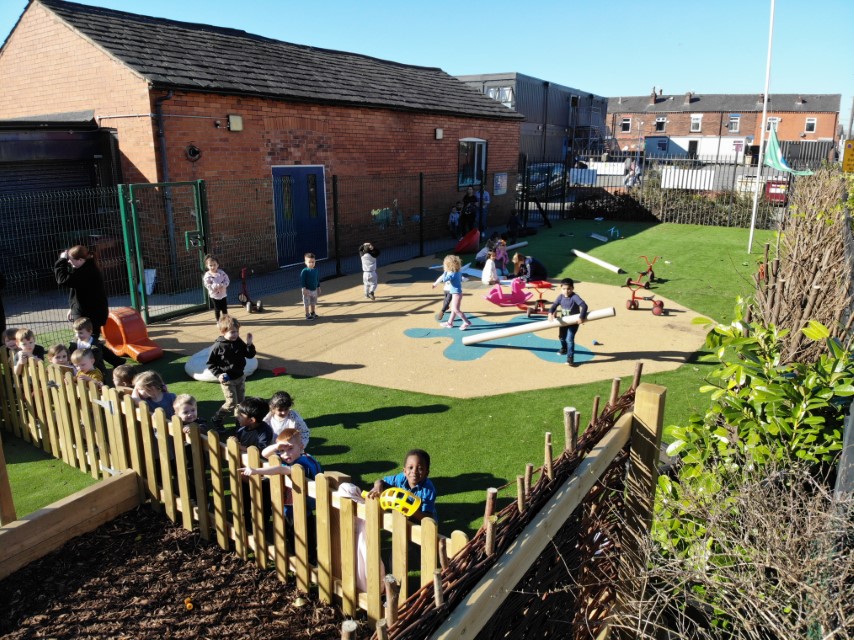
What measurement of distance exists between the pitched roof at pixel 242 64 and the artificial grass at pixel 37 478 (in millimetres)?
8695

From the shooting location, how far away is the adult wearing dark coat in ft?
28.6

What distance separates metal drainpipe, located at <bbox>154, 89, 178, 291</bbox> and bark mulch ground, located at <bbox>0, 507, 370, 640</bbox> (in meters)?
9.33

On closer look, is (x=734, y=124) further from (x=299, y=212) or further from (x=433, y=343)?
(x=433, y=343)

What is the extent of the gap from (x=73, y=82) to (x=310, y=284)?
7984mm

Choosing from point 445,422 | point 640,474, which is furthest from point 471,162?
point 640,474

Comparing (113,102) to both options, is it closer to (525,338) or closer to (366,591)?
(525,338)

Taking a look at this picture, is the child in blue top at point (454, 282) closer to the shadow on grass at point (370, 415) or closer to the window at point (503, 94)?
the shadow on grass at point (370, 415)

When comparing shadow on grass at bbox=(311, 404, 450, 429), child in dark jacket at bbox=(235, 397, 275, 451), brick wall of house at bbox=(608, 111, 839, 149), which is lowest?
shadow on grass at bbox=(311, 404, 450, 429)

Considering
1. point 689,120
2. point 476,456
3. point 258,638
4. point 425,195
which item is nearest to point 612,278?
point 425,195

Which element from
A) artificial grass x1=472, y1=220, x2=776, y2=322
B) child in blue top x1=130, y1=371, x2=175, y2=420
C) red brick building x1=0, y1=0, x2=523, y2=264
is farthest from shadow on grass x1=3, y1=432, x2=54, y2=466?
artificial grass x1=472, y1=220, x2=776, y2=322

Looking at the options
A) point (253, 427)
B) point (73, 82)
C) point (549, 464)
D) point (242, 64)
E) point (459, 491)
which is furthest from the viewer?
point (242, 64)

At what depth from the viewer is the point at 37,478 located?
6.00m

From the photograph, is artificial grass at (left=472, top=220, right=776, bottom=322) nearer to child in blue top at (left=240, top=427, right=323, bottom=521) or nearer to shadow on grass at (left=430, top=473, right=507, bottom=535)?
shadow on grass at (left=430, top=473, right=507, bottom=535)

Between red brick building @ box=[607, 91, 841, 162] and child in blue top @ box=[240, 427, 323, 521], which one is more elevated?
red brick building @ box=[607, 91, 841, 162]
